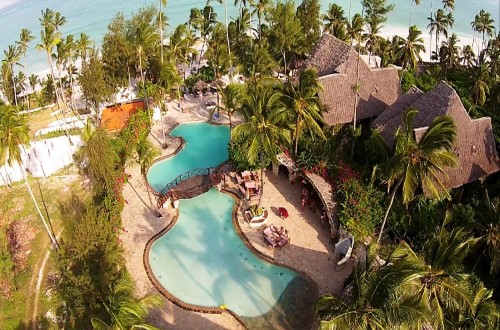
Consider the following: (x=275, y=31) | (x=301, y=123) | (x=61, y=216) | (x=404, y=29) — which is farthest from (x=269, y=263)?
(x=404, y=29)

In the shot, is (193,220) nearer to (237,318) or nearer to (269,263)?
(269,263)

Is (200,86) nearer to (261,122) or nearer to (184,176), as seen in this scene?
(184,176)

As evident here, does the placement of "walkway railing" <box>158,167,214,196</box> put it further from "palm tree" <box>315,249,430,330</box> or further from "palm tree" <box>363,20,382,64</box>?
"palm tree" <box>363,20,382,64</box>

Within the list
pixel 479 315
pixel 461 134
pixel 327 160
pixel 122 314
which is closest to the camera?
pixel 122 314

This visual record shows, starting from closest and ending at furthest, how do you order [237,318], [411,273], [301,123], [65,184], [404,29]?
[411,273] < [237,318] < [301,123] < [65,184] < [404,29]

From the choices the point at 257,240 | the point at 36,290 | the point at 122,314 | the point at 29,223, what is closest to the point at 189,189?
the point at 257,240

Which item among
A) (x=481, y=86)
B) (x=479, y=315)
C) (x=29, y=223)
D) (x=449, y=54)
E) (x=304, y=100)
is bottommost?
(x=29, y=223)
